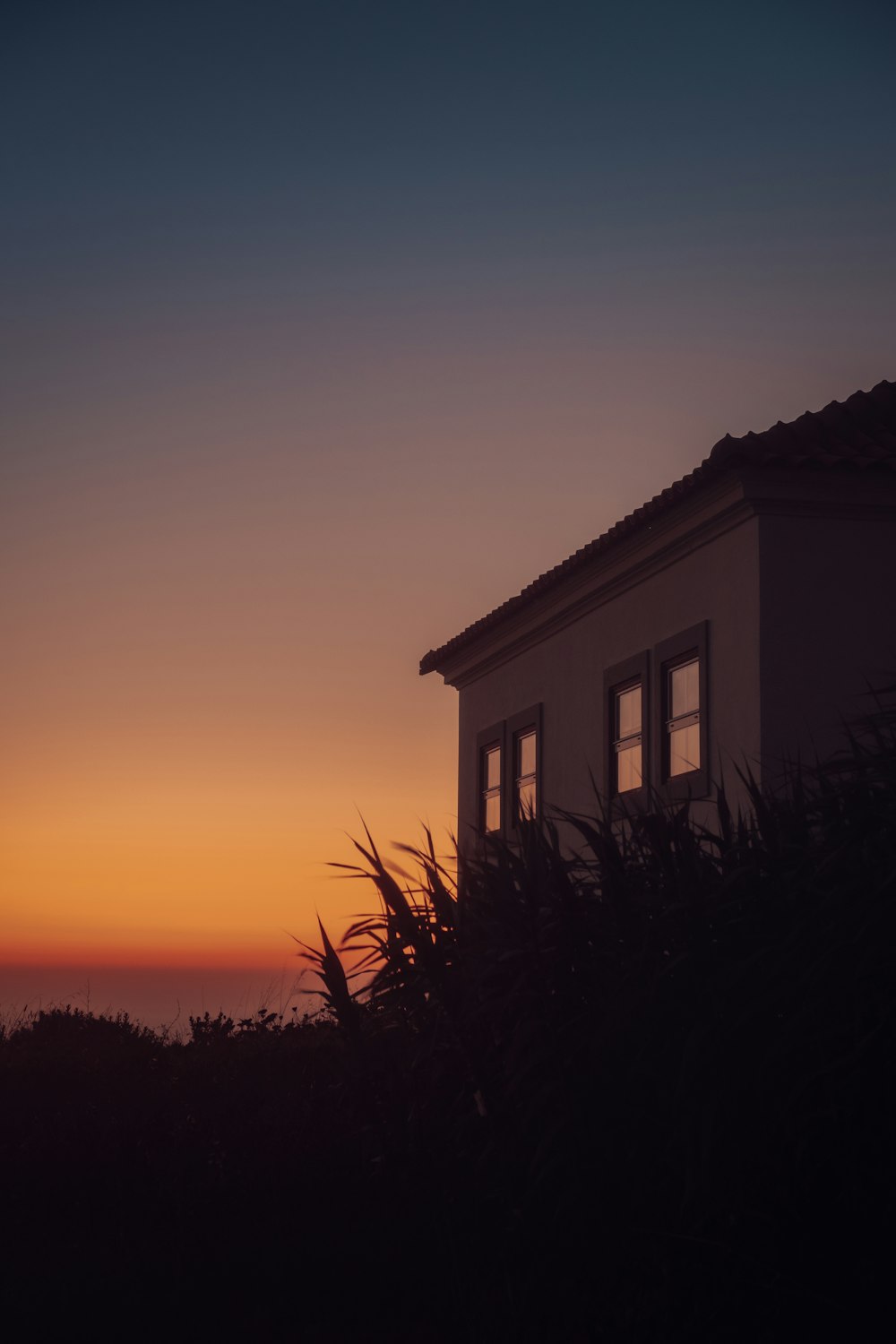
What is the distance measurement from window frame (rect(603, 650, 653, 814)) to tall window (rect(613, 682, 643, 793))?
0.08 ft

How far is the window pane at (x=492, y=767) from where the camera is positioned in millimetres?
21125

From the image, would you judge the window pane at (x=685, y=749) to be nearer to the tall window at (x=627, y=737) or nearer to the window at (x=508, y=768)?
the tall window at (x=627, y=737)

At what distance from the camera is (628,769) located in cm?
1639

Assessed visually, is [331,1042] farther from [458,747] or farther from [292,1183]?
[458,747]

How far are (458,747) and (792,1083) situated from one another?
50.8ft

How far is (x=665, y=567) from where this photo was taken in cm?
1545

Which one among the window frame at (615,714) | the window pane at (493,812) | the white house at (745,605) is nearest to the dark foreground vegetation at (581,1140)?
the white house at (745,605)

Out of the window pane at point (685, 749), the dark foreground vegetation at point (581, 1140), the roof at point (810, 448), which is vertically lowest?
the dark foreground vegetation at point (581, 1140)

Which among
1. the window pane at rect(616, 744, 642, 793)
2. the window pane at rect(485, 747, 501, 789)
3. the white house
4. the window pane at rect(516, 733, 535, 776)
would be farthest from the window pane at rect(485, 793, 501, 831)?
the window pane at rect(616, 744, 642, 793)

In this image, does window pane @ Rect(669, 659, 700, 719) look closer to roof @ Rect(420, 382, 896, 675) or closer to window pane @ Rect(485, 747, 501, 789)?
roof @ Rect(420, 382, 896, 675)

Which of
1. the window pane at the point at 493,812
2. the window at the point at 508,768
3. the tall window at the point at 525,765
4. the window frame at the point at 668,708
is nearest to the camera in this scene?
the window frame at the point at 668,708

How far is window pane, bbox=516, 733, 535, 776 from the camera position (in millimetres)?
19734

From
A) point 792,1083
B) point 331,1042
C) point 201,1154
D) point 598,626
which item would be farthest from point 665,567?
point 792,1083

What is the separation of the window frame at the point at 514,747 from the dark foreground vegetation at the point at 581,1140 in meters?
7.95
